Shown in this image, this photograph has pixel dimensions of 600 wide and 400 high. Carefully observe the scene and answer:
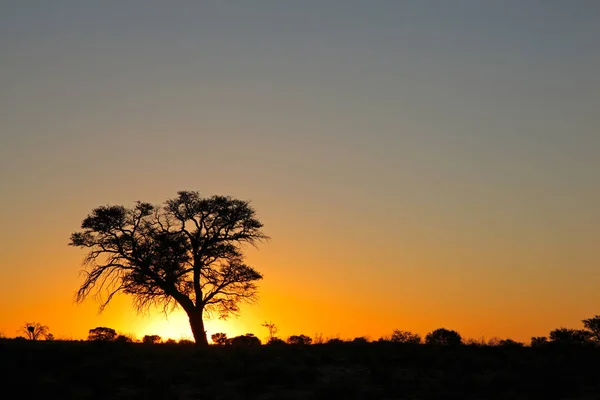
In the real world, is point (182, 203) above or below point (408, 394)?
above

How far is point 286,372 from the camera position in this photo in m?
31.6

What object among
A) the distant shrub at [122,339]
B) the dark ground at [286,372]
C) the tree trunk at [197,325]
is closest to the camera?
the dark ground at [286,372]

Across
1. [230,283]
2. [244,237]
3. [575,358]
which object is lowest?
[575,358]

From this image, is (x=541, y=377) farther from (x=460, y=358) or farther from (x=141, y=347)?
(x=141, y=347)

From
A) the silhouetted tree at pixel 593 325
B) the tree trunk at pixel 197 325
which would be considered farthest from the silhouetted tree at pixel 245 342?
the silhouetted tree at pixel 593 325

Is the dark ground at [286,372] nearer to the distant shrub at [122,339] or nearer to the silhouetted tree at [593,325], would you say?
the distant shrub at [122,339]

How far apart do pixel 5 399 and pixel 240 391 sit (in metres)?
8.77

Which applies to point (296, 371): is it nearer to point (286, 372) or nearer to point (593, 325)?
point (286, 372)

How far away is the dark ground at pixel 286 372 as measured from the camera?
92.7ft

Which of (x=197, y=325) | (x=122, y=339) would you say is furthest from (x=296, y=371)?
(x=197, y=325)

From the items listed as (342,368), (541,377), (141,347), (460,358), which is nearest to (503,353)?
(460,358)

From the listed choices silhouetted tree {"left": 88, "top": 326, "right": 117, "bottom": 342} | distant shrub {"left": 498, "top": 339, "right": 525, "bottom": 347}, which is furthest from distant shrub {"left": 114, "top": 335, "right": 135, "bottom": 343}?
distant shrub {"left": 498, "top": 339, "right": 525, "bottom": 347}

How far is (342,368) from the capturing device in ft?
111

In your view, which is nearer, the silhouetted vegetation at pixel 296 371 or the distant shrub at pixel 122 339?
the silhouetted vegetation at pixel 296 371
